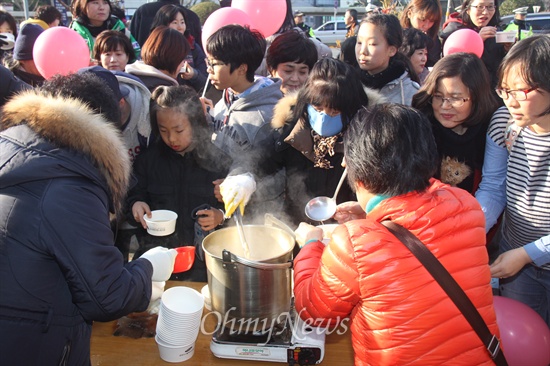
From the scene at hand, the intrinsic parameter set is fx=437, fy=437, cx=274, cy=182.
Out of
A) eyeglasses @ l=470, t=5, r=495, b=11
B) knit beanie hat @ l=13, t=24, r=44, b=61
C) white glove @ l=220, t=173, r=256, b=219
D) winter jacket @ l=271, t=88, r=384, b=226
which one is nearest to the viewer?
white glove @ l=220, t=173, r=256, b=219

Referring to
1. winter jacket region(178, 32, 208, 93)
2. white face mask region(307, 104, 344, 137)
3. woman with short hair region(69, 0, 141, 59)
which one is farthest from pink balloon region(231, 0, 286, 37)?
white face mask region(307, 104, 344, 137)

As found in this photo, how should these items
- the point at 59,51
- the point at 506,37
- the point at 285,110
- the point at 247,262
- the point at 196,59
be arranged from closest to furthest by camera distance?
the point at 247,262
the point at 285,110
the point at 59,51
the point at 506,37
the point at 196,59

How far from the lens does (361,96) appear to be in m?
2.34

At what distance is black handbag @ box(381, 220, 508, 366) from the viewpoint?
1.27m

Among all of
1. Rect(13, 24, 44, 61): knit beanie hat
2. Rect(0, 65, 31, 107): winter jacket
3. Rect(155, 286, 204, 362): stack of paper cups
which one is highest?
Rect(13, 24, 44, 61): knit beanie hat

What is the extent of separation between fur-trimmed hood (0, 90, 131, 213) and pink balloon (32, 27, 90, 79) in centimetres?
223

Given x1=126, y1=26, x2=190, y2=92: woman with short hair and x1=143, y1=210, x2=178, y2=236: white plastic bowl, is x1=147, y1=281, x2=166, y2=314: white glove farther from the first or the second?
x1=126, y1=26, x2=190, y2=92: woman with short hair

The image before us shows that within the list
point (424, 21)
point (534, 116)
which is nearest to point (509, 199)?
point (534, 116)

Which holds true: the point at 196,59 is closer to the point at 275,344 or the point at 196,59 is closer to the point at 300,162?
the point at 300,162

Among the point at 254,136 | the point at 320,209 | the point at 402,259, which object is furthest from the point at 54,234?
the point at 254,136

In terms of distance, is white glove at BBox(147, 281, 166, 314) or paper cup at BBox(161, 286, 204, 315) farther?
white glove at BBox(147, 281, 166, 314)

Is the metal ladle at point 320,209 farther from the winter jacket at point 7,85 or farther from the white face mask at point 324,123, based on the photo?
the winter jacket at point 7,85

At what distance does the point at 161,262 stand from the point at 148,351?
0.33 metres

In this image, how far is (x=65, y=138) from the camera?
1343 millimetres
